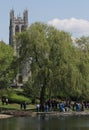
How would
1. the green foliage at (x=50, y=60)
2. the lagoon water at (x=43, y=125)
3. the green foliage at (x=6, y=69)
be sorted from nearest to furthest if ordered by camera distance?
the lagoon water at (x=43, y=125) < the green foliage at (x=50, y=60) < the green foliage at (x=6, y=69)

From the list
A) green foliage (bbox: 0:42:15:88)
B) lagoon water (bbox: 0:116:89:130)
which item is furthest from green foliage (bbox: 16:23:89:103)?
lagoon water (bbox: 0:116:89:130)

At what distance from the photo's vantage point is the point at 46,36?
65.6 m

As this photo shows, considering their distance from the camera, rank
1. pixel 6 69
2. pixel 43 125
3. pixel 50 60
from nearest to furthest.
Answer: pixel 43 125, pixel 50 60, pixel 6 69

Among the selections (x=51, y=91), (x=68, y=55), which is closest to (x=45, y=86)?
(x=51, y=91)

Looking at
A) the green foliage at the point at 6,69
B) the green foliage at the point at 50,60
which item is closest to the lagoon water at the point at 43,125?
the green foliage at the point at 50,60

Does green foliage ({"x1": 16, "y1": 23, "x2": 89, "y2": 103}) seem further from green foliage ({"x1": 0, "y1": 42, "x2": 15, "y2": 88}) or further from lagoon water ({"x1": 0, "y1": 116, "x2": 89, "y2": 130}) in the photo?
lagoon water ({"x1": 0, "y1": 116, "x2": 89, "y2": 130})

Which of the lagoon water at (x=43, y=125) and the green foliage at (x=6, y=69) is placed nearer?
the lagoon water at (x=43, y=125)

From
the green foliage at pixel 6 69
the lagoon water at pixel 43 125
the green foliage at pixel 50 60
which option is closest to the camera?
the lagoon water at pixel 43 125

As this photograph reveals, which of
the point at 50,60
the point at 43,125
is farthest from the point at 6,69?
the point at 43,125

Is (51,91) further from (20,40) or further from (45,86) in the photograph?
(20,40)

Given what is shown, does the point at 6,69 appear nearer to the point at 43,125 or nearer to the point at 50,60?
the point at 50,60

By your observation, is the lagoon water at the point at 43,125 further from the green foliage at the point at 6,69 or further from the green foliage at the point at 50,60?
the green foliage at the point at 6,69

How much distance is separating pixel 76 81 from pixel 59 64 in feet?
11.4

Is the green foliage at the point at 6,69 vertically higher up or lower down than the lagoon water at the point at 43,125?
higher up
